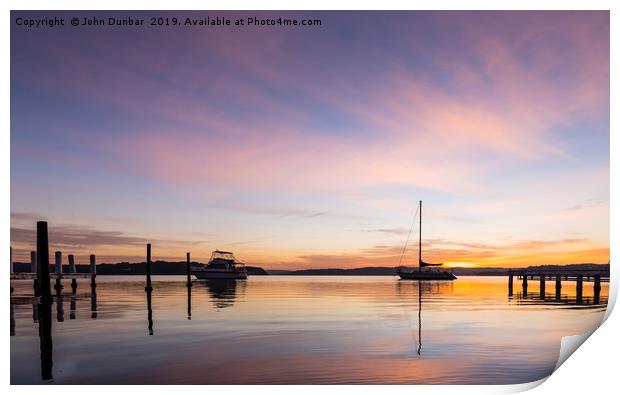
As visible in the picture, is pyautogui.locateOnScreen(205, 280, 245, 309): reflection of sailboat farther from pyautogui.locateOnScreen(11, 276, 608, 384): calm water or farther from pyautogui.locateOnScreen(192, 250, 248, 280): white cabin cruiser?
pyautogui.locateOnScreen(192, 250, 248, 280): white cabin cruiser

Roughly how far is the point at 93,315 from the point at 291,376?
14771 millimetres

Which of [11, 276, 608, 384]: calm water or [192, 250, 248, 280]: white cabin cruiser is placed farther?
[192, 250, 248, 280]: white cabin cruiser

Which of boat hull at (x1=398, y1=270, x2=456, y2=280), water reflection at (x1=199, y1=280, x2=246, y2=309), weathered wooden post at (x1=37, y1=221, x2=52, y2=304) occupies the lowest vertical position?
boat hull at (x1=398, y1=270, x2=456, y2=280)

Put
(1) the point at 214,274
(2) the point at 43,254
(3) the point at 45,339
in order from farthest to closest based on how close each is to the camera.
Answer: (1) the point at 214,274 → (2) the point at 43,254 → (3) the point at 45,339

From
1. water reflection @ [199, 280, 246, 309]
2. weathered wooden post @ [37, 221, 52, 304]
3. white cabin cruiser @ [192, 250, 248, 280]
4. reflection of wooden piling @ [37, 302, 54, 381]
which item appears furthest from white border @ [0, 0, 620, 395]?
white cabin cruiser @ [192, 250, 248, 280]

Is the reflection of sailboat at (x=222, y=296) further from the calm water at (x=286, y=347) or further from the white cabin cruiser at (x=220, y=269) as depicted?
the white cabin cruiser at (x=220, y=269)

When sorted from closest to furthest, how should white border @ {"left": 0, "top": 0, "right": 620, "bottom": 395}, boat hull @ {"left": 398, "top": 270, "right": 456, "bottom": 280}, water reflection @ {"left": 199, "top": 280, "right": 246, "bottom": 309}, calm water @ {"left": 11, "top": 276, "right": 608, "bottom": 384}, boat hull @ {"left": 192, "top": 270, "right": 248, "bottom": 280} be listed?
white border @ {"left": 0, "top": 0, "right": 620, "bottom": 395}, calm water @ {"left": 11, "top": 276, "right": 608, "bottom": 384}, water reflection @ {"left": 199, "top": 280, "right": 246, "bottom": 309}, boat hull @ {"left": 192, "top": 270, "right": 248, "bottom": 280}, boat hull @ {"left": 398, "top": 270, "right": 456, "bottom": 280}

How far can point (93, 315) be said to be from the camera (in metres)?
25.0
